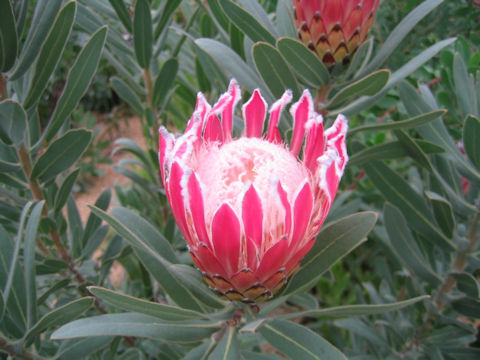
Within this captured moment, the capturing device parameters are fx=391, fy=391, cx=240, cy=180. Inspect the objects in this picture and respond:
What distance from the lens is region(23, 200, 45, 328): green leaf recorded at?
861 mm

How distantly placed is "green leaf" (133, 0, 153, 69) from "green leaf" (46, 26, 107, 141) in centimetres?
27

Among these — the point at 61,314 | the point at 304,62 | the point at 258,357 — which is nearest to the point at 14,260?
the point at 61,314

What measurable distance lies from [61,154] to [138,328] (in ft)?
1.72

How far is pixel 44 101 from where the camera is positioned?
3932 millimetres

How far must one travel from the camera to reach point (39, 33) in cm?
95

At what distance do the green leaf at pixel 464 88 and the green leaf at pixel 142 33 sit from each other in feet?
2.89

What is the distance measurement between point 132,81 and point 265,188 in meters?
0.93

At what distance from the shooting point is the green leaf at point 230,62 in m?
0.96

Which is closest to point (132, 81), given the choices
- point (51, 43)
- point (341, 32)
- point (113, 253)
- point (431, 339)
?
point (51, 43)

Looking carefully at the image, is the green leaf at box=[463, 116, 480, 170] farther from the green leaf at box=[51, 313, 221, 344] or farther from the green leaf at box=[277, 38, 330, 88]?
the green leaf at box=[51, 313, 221, 344]

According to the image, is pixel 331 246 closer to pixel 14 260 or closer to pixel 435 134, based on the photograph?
pixel 435 134

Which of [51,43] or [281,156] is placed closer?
[281,156]

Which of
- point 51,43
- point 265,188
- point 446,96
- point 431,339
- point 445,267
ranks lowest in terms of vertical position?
point 431,339

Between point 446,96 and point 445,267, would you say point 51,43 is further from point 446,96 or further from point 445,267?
point 445,267
